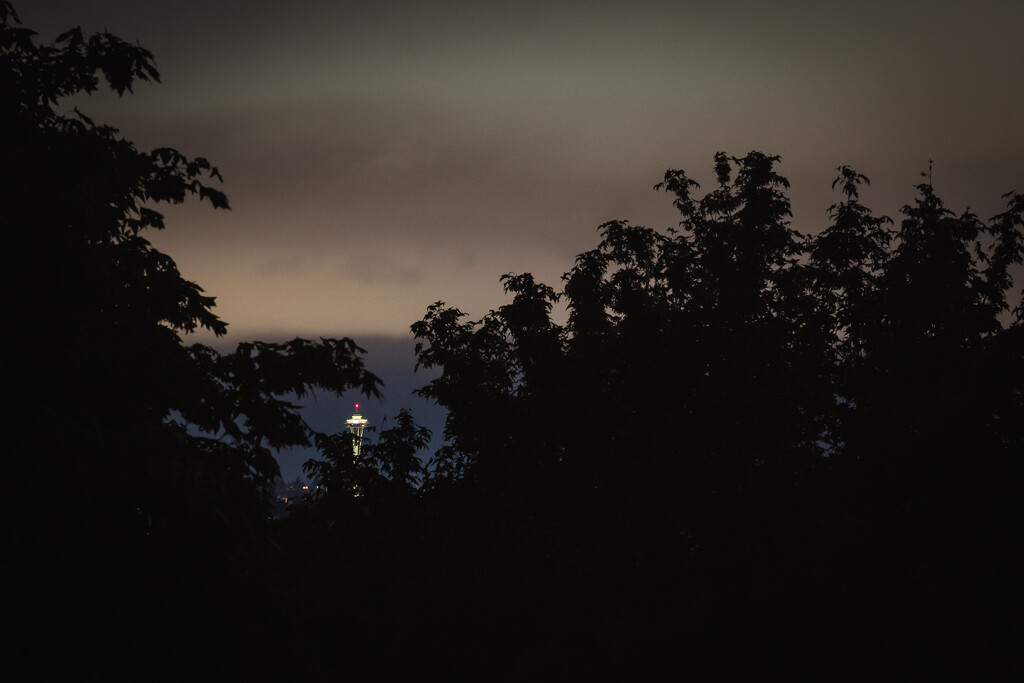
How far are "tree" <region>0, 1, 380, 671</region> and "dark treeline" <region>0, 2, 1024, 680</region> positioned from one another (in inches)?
1.3

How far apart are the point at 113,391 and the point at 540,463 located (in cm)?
754

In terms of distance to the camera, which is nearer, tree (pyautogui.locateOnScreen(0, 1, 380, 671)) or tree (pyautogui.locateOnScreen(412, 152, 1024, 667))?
tree (pyautogui.locateOnScreen(0, 1, 380, 671))

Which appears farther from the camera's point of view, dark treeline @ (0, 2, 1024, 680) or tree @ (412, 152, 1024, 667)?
tree @ (412, 152, 1024, 667)

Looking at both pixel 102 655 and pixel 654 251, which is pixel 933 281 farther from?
pixel 102 655

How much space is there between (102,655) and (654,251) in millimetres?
12349

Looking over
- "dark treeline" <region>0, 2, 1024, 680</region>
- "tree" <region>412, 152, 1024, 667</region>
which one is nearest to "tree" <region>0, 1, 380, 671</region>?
"dark treeline" <region>0, 2, 1024, 680</region>

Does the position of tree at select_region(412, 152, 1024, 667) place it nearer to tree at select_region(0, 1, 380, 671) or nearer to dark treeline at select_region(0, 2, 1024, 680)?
dark treeline at select_region(0, 2, 1024, 680)

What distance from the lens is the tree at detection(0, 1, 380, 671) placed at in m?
7.04

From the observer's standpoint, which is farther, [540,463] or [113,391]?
[540,463]

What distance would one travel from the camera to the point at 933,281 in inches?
572

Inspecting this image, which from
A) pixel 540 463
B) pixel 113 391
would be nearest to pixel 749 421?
pixel 540 463

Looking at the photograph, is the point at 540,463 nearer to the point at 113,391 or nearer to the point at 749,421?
the point at 749,421

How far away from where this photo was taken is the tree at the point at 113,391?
7035 mm

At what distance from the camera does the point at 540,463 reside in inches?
543
